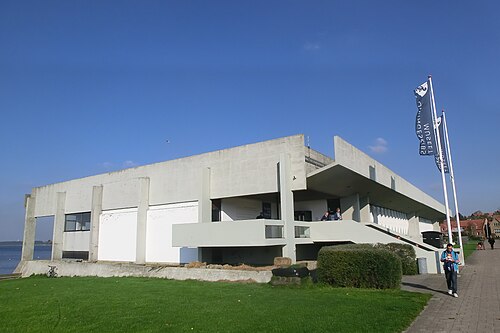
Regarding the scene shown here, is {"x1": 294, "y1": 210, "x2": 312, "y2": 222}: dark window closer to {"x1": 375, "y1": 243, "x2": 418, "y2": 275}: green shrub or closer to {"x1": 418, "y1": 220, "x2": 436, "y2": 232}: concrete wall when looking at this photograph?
{"x1": 375, "y1": 243, "x2": 418, "y2": 275}: green shrub

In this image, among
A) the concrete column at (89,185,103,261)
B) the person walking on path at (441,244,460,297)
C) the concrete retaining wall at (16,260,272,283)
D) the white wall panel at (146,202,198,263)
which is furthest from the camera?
the concrete column at (89,185,103,261)

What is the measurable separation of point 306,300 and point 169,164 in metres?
18.9

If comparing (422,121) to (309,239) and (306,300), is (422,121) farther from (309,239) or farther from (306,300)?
(306,300)

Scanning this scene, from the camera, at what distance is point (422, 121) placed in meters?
20.6

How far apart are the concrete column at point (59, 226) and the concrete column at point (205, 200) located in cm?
1861

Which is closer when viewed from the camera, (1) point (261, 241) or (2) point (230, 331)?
(2) point (230, 331)

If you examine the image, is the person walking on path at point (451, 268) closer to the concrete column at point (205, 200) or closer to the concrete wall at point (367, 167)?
the concrete wall at point (367, 167)

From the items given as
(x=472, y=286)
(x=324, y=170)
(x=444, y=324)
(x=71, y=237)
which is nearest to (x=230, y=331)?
(x=444, y=324)

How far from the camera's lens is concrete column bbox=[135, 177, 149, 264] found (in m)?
27.8

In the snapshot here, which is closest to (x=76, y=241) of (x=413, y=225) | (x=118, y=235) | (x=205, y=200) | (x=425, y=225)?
(x=118, y=235)

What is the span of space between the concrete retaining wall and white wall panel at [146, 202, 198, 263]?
2963 mm

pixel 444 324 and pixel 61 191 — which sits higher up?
pixel 61 191

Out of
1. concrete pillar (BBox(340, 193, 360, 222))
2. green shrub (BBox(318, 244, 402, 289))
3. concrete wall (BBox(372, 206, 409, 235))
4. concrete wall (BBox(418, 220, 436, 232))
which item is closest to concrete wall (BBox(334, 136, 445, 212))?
concrete pillar (BBox(340, 193, 360, 222))

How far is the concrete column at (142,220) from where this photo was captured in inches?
1096
